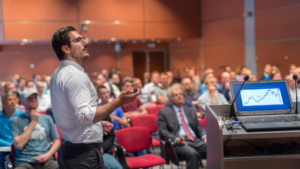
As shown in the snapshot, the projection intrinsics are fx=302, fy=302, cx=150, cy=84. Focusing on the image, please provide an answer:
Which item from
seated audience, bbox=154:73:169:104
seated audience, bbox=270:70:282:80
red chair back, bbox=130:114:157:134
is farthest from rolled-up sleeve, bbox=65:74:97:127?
seated audience, bbox=270:70:282:80

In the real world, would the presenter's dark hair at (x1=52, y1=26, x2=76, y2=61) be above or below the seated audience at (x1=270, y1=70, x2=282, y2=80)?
above

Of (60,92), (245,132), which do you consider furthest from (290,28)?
(60,92)

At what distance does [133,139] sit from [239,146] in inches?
71.2

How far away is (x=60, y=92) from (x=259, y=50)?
9.33 meters

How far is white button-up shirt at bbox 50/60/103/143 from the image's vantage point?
5.76 feet

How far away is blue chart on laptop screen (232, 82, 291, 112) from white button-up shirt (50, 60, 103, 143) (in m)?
1.28

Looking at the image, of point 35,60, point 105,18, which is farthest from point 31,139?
point 35,60

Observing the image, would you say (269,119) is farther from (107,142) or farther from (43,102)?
(43,102)

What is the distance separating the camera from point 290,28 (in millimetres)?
8969

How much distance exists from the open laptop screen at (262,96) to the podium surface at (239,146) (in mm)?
200

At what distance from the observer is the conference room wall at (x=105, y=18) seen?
31.6 feet

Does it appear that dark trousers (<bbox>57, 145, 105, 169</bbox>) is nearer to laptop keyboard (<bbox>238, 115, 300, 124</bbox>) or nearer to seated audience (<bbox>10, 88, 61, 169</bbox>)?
laptop keyboard (<bbox>238, 115, 300, 124</bbox>)

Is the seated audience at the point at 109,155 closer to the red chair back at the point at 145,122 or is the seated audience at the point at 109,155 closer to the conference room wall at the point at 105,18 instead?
the red chair back at the point at 145,122

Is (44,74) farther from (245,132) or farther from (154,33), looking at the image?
(245,132)
